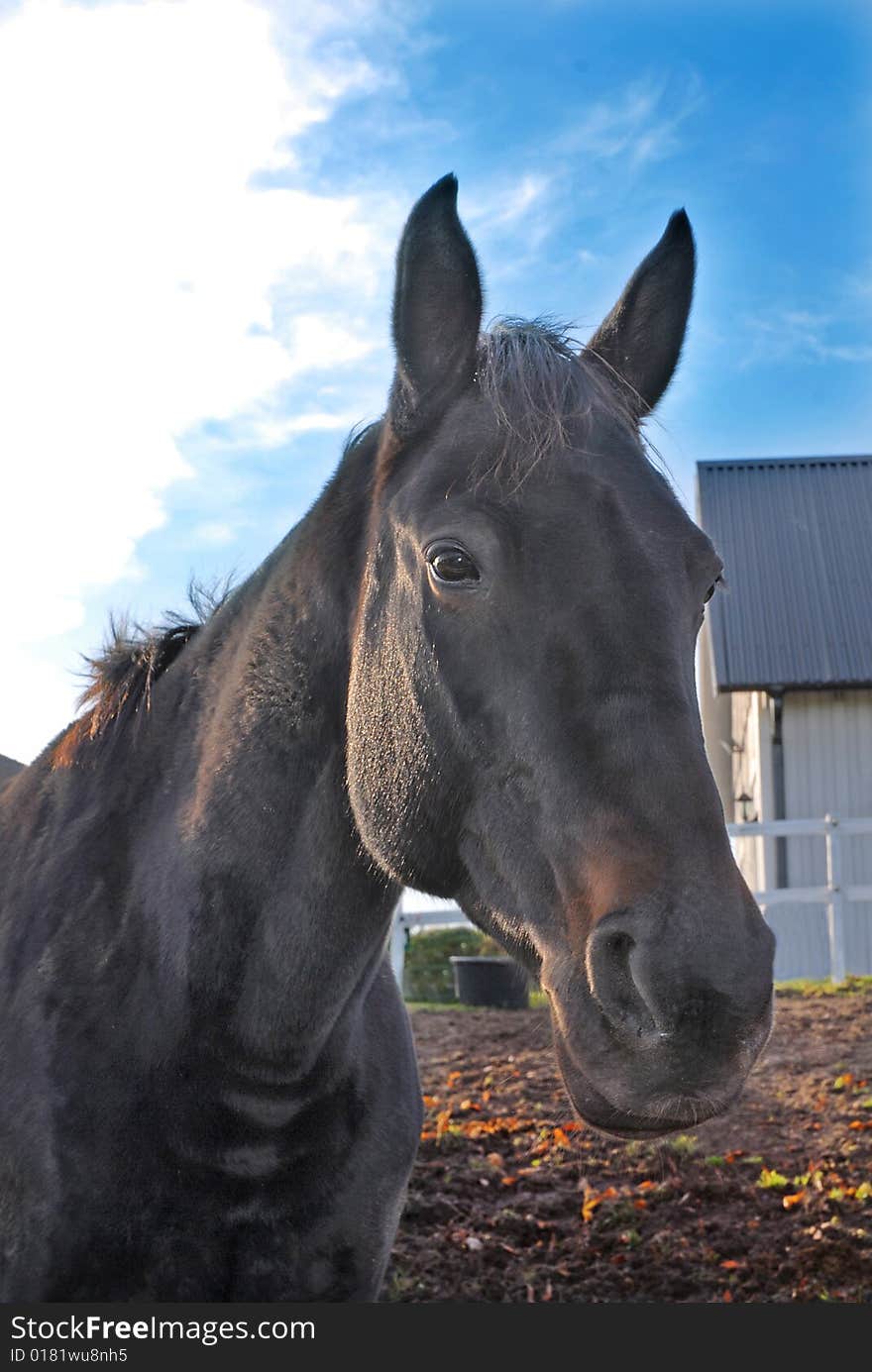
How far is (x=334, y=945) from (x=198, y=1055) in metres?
0.45

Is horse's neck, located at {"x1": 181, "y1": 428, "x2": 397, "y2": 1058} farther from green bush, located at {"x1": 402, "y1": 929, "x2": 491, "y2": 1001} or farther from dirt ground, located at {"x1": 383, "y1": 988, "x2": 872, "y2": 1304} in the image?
green bush, located at {"x1": 402, "y1": 929, "x2": 491, "y2": 1001}

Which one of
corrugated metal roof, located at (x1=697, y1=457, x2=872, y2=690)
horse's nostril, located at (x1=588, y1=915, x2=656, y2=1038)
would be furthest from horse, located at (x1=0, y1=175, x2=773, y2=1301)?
corrugated metal roof, located at (x1=697, y1=457, x2=872, y2=690)

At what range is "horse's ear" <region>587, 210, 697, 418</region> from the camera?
3.20m

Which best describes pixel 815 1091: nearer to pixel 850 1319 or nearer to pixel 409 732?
pixel 850 1319

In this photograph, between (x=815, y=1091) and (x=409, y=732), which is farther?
(x=815, y=1091)

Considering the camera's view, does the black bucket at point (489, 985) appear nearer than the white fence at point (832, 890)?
Yes

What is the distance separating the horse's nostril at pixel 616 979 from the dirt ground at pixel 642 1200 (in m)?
2.68

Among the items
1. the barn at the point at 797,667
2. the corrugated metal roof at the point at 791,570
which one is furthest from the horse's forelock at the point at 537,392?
the corrugated metal roof at the point at 791,570

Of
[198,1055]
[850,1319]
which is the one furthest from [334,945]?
[850,1319]

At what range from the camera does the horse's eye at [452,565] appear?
7.98 feet

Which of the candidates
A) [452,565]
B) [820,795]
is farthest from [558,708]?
[820,795]

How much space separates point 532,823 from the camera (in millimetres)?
2289

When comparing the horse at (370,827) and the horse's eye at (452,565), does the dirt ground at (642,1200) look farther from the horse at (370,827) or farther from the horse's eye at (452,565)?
the horse's eye at (452,565)

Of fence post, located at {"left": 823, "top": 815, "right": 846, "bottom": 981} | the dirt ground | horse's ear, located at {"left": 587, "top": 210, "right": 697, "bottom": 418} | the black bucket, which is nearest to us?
horse's ear, located at {"left": 587, "top": 210, "right": 697, "bottom": 418}
